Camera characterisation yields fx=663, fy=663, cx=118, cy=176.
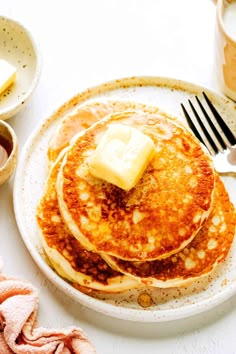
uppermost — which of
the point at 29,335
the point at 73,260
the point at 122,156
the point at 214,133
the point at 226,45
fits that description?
the point at 226,45

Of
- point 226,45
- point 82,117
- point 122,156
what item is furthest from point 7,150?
point 226,45

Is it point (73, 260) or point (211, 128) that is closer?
point (73, 260)

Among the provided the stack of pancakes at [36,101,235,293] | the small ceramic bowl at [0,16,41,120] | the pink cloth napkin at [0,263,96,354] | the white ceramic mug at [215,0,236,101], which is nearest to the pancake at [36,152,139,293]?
the stack of pancakes at [36,101,235,293]

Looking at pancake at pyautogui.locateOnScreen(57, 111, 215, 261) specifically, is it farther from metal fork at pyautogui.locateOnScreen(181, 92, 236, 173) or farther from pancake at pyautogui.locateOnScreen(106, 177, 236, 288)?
metal fork at pyautogui.locateOnScreen(181, 92, 236, 173)

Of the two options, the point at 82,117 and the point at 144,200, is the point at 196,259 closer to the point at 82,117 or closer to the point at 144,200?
the point at 144,200

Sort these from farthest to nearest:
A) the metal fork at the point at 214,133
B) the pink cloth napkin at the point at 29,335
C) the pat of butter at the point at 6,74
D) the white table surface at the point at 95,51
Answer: the pat of butter at the point at 6,74 < the metal fork at the point at 214,133 < the white table surface at the point at 95,51 < the pink cloth napkin at the point at 29,335

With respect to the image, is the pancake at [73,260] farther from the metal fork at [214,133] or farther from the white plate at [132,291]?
the metal fork at [214,133]

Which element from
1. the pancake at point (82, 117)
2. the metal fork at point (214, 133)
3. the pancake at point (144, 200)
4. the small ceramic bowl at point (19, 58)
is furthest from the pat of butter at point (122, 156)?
the small ceramic bowl at point (19, 58)
